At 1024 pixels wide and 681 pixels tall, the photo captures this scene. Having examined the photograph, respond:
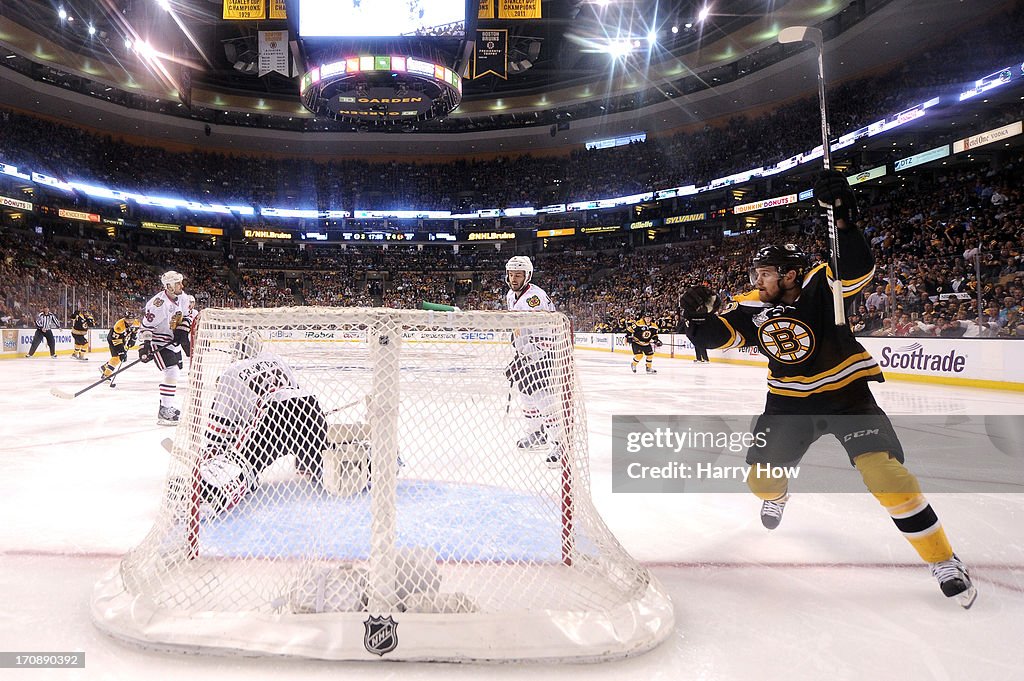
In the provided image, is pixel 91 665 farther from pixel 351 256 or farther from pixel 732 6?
pixel 351 256

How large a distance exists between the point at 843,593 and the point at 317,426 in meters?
1.85

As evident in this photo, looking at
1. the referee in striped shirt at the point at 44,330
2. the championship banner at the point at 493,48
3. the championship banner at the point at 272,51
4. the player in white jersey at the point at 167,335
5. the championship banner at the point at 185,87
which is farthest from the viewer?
the championship banner at the point at 185,87

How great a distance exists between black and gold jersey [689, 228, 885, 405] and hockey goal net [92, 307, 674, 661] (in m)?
0.88

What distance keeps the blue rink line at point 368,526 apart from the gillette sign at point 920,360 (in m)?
8.22

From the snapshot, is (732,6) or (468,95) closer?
(732,6)

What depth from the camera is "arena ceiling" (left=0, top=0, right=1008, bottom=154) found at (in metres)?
16.9

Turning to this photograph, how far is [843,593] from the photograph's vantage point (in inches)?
78.6

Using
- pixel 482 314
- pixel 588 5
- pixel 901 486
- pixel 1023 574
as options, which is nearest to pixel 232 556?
pixel 482 314

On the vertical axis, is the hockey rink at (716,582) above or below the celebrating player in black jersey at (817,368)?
below

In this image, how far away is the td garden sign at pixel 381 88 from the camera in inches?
523

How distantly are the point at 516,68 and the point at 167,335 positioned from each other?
19137mm

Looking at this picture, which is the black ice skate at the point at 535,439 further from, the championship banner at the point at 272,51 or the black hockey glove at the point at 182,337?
the championship banner at the point at 272,51

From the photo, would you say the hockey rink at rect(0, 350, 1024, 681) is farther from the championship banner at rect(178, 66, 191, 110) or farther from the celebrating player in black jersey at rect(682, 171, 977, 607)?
the championship banner at rect(178, 66, 191, 110)

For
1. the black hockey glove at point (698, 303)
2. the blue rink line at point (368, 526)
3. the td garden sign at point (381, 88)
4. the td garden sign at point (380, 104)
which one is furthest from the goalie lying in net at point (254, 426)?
the td garden sign at point (380, 104)
